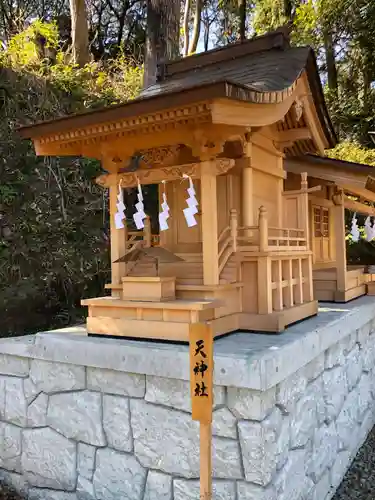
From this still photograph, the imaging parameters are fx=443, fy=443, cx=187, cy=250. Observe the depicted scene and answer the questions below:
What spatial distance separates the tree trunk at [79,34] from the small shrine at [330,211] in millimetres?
7716

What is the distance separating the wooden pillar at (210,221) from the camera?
3.90m

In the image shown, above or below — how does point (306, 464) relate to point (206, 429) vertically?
below

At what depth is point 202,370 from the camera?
2.35 meters

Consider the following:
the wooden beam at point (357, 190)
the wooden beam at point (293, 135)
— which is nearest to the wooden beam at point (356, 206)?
the wooden beam at point (357, 190)

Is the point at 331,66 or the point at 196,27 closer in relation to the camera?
the point at 196,27

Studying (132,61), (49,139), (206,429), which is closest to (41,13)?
(132,61)

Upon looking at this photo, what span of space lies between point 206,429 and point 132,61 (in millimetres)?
12182

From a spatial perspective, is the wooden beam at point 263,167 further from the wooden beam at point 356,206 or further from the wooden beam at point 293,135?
the wooden beam at point 356,206

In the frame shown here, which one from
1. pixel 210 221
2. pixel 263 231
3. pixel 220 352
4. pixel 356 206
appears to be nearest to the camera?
pixel 220 352

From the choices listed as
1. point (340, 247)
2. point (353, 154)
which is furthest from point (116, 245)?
point (353, 154)

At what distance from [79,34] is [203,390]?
11.8 meters

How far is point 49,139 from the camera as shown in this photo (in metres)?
4.20

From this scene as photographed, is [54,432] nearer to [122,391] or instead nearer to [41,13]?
[122,391]

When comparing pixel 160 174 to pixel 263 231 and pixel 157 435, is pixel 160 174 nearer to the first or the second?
pixel 263 231
